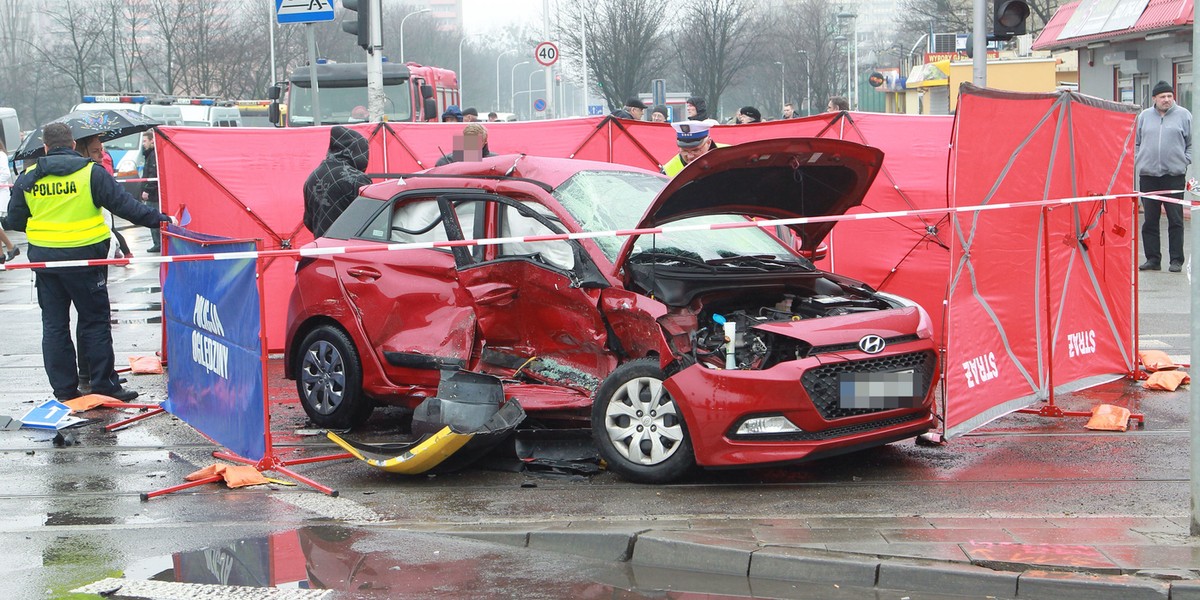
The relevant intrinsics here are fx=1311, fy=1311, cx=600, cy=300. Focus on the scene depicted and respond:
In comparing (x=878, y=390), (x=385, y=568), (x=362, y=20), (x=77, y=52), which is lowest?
(x=385, y=568)

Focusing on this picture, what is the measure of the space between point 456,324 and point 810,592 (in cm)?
330

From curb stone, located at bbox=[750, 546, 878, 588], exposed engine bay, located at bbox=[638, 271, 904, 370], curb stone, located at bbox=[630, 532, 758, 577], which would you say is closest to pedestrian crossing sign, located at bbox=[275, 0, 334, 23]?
exposed engine bay, located at bbox=[638, 271, 904, 370]

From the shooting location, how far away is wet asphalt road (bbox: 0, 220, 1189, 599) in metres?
5.67

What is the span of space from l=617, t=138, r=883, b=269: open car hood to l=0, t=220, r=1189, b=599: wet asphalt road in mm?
1498

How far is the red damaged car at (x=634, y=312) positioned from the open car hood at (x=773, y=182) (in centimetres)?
2

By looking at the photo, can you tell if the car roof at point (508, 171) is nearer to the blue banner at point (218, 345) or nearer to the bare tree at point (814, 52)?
the blue banner at point (218, 345)

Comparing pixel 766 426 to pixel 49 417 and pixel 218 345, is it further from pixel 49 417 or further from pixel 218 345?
pixel 49 417

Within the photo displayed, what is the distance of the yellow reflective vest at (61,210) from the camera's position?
9328 millimetres

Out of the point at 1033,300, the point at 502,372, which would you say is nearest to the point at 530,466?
the point at 502,372

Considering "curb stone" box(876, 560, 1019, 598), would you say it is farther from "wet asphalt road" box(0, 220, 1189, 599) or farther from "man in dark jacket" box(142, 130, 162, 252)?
"man in dark jacket" box(142, 130, 162, 252)

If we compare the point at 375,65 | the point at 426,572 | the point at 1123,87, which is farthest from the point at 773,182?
the point at 1123,87

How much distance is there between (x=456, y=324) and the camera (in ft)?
26.1

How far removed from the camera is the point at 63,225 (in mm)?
9367

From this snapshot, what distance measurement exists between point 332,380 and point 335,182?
7.34ft
